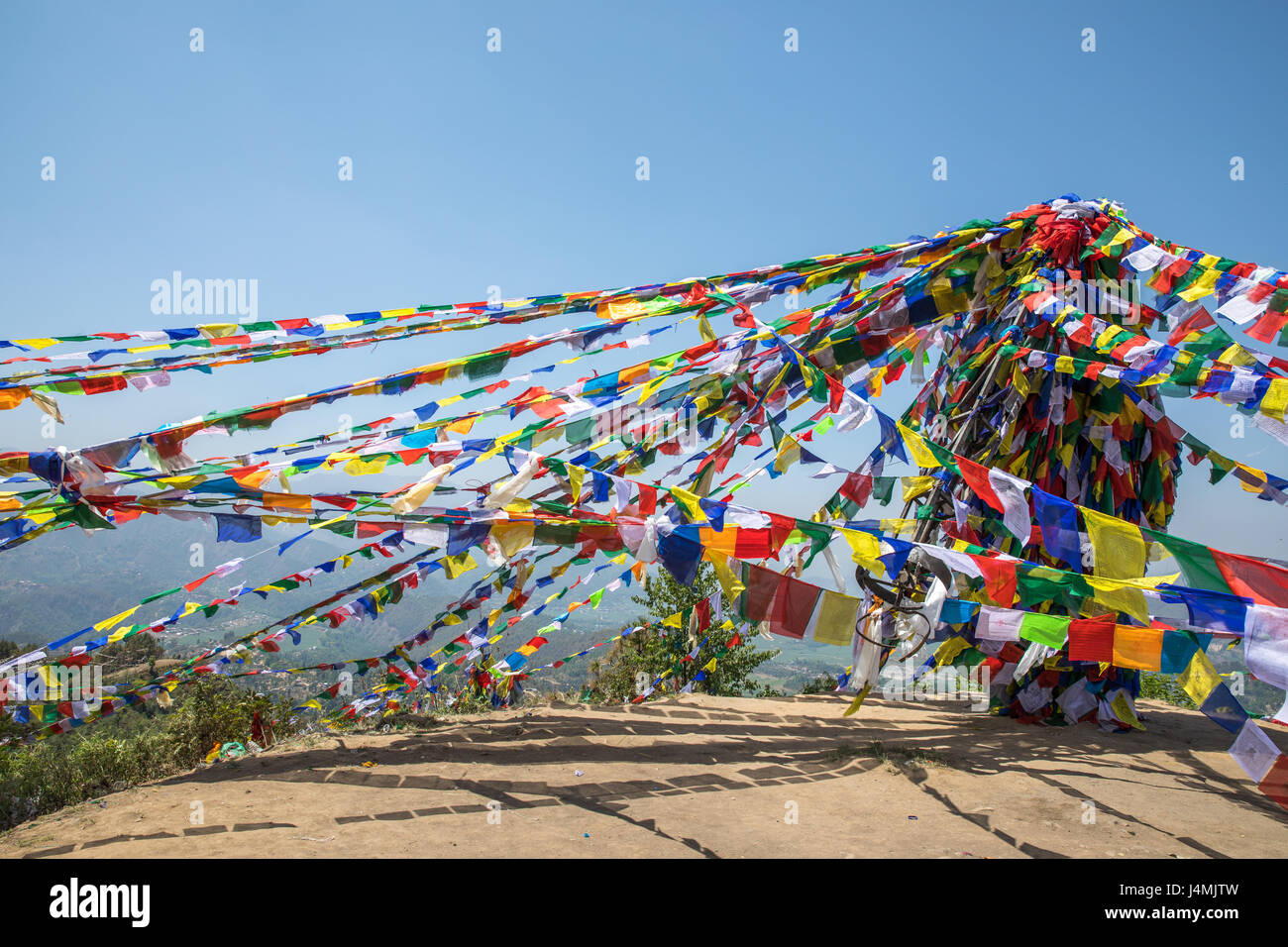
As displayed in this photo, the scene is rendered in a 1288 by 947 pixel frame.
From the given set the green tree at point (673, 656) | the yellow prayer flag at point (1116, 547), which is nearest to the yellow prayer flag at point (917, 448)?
the yellow prayer flag at point (1116, 547)

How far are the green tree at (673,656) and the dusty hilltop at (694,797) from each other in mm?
1606

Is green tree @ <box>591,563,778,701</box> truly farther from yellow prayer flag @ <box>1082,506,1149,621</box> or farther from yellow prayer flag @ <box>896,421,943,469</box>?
yellow prayer flag @ <box>1082,506,1149,621</box>

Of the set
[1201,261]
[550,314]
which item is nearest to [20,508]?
[550,314]

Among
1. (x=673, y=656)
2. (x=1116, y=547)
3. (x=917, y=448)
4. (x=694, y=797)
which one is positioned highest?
(x=917, y=448)

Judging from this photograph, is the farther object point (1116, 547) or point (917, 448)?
point (917, 448)

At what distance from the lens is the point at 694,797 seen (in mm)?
4461

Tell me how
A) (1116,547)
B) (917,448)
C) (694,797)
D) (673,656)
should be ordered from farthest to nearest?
1. (673,656)
2. (694,797)
3. (917,448)
4. (1116,547)

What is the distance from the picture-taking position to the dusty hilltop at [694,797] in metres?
3.67

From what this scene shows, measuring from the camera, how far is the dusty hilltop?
3.67 m

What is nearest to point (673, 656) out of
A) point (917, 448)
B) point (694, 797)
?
point (694, 797)

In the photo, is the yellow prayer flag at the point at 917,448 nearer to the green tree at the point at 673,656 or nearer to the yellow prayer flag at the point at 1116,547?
the yellow prayer flag at the point at 1116,547

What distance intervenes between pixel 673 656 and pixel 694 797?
568cm

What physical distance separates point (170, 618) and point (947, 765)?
18.3ft

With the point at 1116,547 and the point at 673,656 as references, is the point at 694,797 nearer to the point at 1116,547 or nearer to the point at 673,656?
the point at 1116,547
